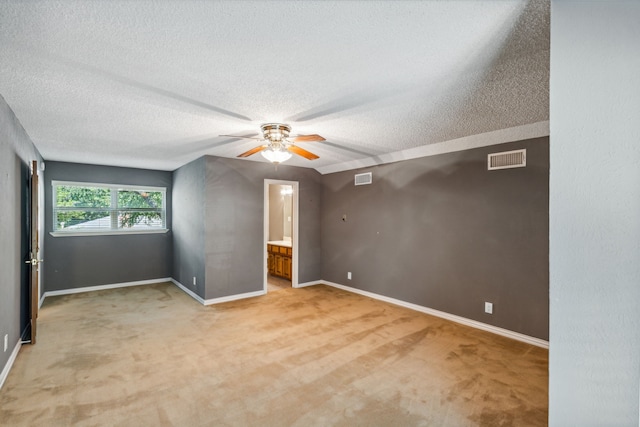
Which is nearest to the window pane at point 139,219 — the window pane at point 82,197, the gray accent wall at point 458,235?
the window pane at point 82,197

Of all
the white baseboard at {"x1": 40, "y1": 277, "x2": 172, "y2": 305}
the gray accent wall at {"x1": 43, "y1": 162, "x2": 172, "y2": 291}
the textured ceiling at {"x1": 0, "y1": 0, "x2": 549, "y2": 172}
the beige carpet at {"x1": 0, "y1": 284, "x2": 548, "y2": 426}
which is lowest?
the beige carpet at {"x1": 0, "y1": 284, "x2": 548, "y2": 426}

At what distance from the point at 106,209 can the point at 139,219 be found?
0.59 meters

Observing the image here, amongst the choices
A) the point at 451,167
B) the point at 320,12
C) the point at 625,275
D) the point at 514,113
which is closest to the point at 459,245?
the point at 451,167

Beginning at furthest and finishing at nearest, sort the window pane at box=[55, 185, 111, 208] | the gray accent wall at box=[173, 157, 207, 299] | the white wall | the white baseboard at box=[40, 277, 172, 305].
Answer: the window pane at box=[55, 185, 111, 208], the white baseboard at box=[40, 277, 172, 305], the gray accent wall at box=[173, 157, 207, 299], the white wall

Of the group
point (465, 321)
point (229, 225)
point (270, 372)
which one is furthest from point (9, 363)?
point (465, 321)

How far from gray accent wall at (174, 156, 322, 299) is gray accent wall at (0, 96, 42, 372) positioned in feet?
6.88

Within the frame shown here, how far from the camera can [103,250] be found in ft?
19.1

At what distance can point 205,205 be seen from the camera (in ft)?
15.9

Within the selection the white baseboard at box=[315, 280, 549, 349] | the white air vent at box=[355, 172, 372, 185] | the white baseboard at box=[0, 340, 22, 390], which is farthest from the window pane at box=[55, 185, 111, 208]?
the white baseboard at box=[315, 280, 549, 349]

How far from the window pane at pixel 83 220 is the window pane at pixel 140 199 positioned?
0.35 m

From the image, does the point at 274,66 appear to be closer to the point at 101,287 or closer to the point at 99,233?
the point at 99,233

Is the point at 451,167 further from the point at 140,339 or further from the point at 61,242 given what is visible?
the point at 61,242

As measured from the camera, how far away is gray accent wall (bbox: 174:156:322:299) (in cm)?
489

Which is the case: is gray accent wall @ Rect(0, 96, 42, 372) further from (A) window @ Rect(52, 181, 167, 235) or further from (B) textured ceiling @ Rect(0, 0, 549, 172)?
(A) window @ Rect(52, 181, 167, 235)
